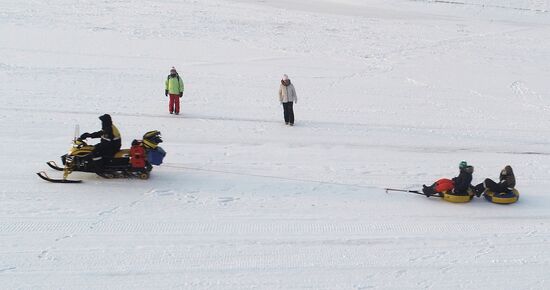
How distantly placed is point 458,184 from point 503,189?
0.81 m

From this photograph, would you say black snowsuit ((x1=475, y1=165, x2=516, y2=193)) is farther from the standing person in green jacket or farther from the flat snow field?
the standing person in green jacket

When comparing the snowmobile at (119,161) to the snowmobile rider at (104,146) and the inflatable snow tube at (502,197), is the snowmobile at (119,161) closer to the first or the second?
the snowmobile rider at (104,146)

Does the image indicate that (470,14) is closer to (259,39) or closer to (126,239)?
(259,39)

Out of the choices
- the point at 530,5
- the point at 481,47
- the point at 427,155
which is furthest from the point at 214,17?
the point at 530,5

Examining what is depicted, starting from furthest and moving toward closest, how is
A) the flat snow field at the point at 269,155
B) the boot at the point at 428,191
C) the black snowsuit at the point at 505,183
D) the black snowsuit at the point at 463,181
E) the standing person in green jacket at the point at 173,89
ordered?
the standing person in green jacket at the point at 173,89 → the boot at the point at 428,191 → the black snowsuit at the point at 505,183 → the black snowsuit at the point at 463,181 → the flat snow field at the point at 269,155

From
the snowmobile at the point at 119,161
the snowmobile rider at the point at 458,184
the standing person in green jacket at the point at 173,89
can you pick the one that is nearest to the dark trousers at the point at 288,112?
the standing person in green jacket at the point at 173,89

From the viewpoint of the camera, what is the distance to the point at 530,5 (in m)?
39.5

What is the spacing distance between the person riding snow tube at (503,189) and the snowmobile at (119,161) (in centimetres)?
576

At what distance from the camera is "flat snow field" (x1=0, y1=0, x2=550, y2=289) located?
8.24 m

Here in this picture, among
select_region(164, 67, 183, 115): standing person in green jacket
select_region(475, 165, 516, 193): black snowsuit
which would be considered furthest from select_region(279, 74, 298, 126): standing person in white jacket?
select_region(475, 165, 516, 193): black snowsuit

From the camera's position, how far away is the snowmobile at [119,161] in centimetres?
1052

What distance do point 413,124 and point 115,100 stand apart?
26.2 ft

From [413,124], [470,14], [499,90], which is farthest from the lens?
[470,14]

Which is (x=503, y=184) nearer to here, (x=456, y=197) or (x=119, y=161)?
(x=456, y=197)
